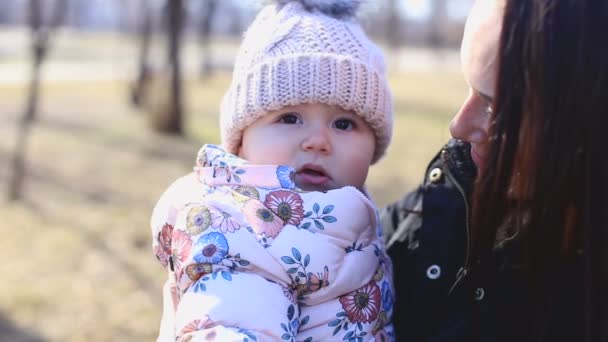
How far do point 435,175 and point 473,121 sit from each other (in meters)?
0.42

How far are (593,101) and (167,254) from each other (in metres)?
0.95

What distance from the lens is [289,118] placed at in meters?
1.81

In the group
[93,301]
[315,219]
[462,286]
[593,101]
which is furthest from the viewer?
[93,301]

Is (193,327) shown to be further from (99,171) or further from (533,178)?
(99,171)

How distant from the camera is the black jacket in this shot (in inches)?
52.3

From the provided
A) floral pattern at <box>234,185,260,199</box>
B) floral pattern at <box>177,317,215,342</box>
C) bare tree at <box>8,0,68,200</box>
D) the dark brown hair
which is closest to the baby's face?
floral pattern at <box>234,185,260,199</box>

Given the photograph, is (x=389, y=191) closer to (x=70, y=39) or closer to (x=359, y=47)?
(x=359, y=47)

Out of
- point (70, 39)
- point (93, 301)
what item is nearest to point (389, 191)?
point (93, 301)

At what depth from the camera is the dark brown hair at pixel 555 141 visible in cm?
108

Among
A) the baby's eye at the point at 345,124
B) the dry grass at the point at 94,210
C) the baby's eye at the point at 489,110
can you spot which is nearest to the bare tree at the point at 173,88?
the dry grass at the point at 94,210

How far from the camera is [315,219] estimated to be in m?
1.58

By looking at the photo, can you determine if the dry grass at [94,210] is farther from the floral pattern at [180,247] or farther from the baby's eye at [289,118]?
the floral pattern at [180,247]

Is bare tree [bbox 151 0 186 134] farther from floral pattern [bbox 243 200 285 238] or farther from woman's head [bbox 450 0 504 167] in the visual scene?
woman's head [bbox 450 0 504 167]

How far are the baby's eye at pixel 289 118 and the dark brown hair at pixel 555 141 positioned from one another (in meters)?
0.67
